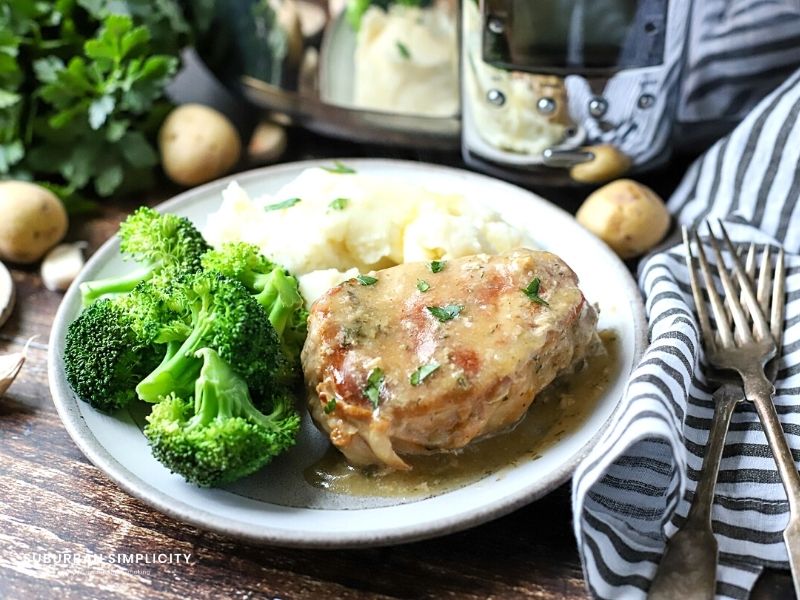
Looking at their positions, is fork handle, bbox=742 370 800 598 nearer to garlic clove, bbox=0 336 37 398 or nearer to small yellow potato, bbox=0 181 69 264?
garlic clove, bbox=0 336 37 398

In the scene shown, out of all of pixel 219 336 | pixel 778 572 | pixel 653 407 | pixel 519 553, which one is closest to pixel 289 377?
pixel 219 336

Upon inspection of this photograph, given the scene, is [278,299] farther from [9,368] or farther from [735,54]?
[735,54]

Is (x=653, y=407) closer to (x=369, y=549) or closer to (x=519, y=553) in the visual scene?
(x=519, y=553)

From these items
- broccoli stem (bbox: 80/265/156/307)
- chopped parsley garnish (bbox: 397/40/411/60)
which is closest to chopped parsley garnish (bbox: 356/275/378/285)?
broccoli stem (bbox: 80/265/156/307)

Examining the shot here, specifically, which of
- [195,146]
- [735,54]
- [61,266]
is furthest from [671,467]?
[195,146]

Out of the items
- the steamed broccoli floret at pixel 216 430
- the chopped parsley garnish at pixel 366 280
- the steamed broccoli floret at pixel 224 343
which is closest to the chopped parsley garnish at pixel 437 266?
the chopped parsley garnish at pixel 366 280

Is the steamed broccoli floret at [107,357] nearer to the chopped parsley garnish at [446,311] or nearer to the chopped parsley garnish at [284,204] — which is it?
the chopped parsley garnish at [284,204]
